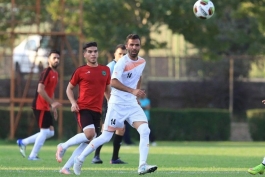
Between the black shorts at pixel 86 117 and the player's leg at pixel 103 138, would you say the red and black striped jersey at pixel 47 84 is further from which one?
the player's leg at pixel 103 138

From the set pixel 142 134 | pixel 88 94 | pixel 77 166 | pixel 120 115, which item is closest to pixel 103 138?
pixel 120 115

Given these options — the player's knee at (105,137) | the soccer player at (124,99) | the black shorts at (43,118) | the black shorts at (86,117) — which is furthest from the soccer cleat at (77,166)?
the black shorts at (43,118)

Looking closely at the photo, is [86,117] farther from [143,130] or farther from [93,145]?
[143,130]

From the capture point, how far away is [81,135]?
42.6 feet

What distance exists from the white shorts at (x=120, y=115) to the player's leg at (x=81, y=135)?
67 cm

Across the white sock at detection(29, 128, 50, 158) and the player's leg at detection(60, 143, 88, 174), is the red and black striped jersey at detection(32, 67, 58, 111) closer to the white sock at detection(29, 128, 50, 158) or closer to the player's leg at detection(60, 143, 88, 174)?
the white sock at detection(29, 128, 50, 158)

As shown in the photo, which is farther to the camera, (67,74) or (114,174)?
(67,74)

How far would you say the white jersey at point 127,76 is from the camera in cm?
1223

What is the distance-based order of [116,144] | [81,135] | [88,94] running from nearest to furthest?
[81,135], [88,94], [116,144]

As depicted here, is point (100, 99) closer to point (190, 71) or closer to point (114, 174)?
point (114, 174)

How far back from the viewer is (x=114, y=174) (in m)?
12.6

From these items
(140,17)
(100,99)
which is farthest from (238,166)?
(140,17)

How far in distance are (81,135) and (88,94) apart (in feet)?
2.33

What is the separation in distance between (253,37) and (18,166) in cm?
2024
